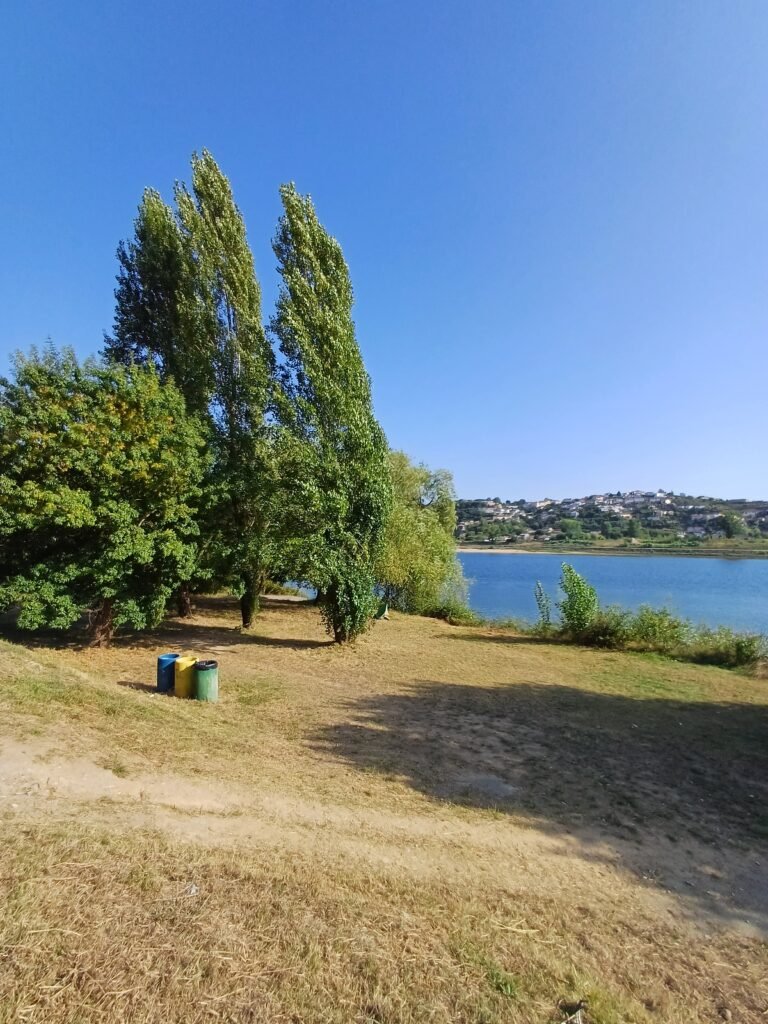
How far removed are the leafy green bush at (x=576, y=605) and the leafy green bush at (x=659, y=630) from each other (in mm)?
1364

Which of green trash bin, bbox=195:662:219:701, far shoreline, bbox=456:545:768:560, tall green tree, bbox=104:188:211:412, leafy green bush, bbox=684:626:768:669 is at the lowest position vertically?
far shoreline, bbox=456:545:768:560

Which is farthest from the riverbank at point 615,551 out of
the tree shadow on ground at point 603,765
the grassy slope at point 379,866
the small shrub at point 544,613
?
the grassy slope at point 379,866

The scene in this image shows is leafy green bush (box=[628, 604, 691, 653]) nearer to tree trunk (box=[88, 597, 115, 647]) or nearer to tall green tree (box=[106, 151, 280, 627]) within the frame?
tall green tree (box=[106, 151, 280, 627])

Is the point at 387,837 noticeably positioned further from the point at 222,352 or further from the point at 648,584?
the point at 648,584

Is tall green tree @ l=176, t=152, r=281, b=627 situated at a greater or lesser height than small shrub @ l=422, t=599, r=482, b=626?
greater

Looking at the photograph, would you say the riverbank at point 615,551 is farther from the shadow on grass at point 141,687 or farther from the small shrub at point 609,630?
the shadow on grass at point 141,687

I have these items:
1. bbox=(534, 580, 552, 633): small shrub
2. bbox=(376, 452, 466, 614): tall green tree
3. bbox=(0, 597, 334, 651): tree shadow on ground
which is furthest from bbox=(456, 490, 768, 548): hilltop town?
bbox=(0, 597, 334, 651): tree shadow on ground

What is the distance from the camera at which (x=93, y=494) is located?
10.9 meters

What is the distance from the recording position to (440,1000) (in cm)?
264

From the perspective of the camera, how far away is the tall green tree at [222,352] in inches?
551

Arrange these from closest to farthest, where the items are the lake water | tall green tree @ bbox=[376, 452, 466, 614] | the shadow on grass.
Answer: the shadow on grass → tall green tree @ bbox=[376, 452, 466, 614] → the lake water

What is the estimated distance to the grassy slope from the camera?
262cm

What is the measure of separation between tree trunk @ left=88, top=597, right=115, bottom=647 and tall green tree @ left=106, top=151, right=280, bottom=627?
2350mm

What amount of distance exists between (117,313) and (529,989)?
20137mm
